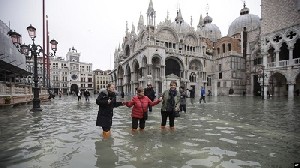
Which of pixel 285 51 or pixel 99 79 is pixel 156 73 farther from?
pixel 99 79

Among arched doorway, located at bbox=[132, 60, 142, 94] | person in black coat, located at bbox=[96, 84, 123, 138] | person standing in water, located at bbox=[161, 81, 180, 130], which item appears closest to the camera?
person in black coat, located at bbox=[96, 84, 123, 138]

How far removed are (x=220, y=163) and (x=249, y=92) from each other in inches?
1806

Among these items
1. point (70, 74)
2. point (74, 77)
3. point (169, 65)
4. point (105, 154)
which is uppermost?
point (70, 74)

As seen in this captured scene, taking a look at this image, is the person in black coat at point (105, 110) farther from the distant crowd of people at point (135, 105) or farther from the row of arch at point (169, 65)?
the row of arch at point (169, 65)

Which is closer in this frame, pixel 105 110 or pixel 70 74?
pixel 105 110

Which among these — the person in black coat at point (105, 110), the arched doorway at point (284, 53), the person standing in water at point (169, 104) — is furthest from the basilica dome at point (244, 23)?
the person in black coat at point (105, 110)

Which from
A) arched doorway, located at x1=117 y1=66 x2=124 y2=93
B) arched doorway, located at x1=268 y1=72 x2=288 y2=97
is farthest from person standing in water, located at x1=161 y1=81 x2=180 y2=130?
arched doorway, located at x1=117 y1=66 x2=124 y2=93

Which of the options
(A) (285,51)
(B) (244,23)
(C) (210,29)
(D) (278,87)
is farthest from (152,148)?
(C) (210,29)

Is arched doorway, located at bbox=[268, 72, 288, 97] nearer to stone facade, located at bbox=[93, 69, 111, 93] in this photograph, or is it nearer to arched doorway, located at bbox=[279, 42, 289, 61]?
arched doorway, located at bbox=[279, 42, 289, 61]

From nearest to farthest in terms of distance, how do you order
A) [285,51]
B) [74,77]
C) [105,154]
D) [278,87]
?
[105,154] → [285,51] → [278,87] → [74,77]

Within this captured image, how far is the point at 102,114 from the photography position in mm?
6102

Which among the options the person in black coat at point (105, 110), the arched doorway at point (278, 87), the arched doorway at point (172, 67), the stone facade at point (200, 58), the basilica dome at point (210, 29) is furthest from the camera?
the basilica dome at point (210, 29)

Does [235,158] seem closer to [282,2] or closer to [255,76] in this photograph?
[282,2]

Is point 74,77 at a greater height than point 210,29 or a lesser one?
lesser
